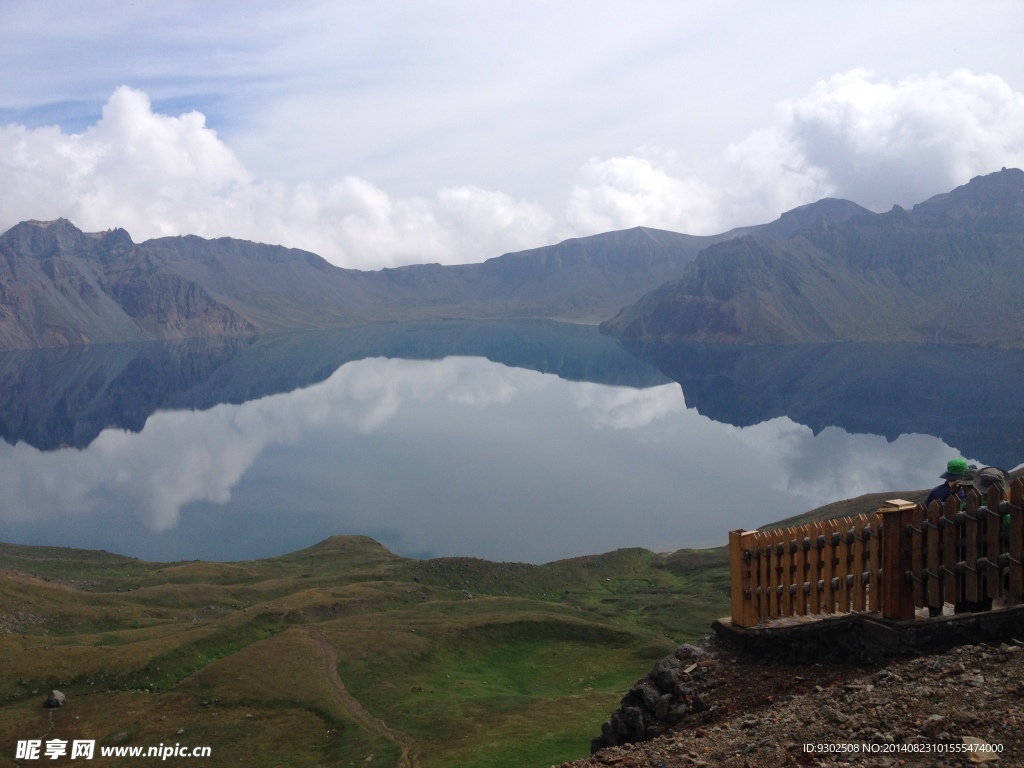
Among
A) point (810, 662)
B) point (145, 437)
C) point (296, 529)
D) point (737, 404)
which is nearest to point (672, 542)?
point (296, 529)

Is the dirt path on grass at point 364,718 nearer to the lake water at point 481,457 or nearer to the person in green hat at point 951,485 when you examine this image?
the person in green hat at point 951,485

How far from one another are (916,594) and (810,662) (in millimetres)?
1806

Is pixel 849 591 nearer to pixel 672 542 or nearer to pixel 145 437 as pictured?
pixel 672 542

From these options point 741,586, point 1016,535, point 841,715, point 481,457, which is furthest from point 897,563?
point 481,457

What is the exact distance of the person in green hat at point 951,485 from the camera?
10.5m

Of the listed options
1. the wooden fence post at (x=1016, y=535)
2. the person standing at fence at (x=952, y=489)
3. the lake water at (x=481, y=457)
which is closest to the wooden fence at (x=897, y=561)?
the wooden fence post at (x=1016, y=535)

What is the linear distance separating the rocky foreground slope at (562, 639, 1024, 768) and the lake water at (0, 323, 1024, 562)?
5445cm

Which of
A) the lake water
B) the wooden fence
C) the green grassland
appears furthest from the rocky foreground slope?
the lake water

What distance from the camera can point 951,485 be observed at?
10.6 m

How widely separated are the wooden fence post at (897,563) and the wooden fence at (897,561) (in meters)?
0.01

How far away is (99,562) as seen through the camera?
5884cm

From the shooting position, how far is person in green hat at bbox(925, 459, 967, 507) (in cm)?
1045

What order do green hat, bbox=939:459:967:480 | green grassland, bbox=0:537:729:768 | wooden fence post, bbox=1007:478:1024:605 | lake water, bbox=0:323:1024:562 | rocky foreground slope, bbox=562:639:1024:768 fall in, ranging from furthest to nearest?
lake water, bbox=0:323:1024:562 → green grassland, bbox=0:537:729:768 → green hat, bbox=939:459:967:480 → wooden fence post, bbox=1007:478:1024:605 → rocky foreground slope, bbox=562:639:1024:768

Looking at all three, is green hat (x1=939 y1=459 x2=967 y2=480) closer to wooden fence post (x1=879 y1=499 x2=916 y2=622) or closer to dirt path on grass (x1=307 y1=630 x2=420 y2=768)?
wooden fence post (x1=879 y1=499 x2=916 y2=622)
